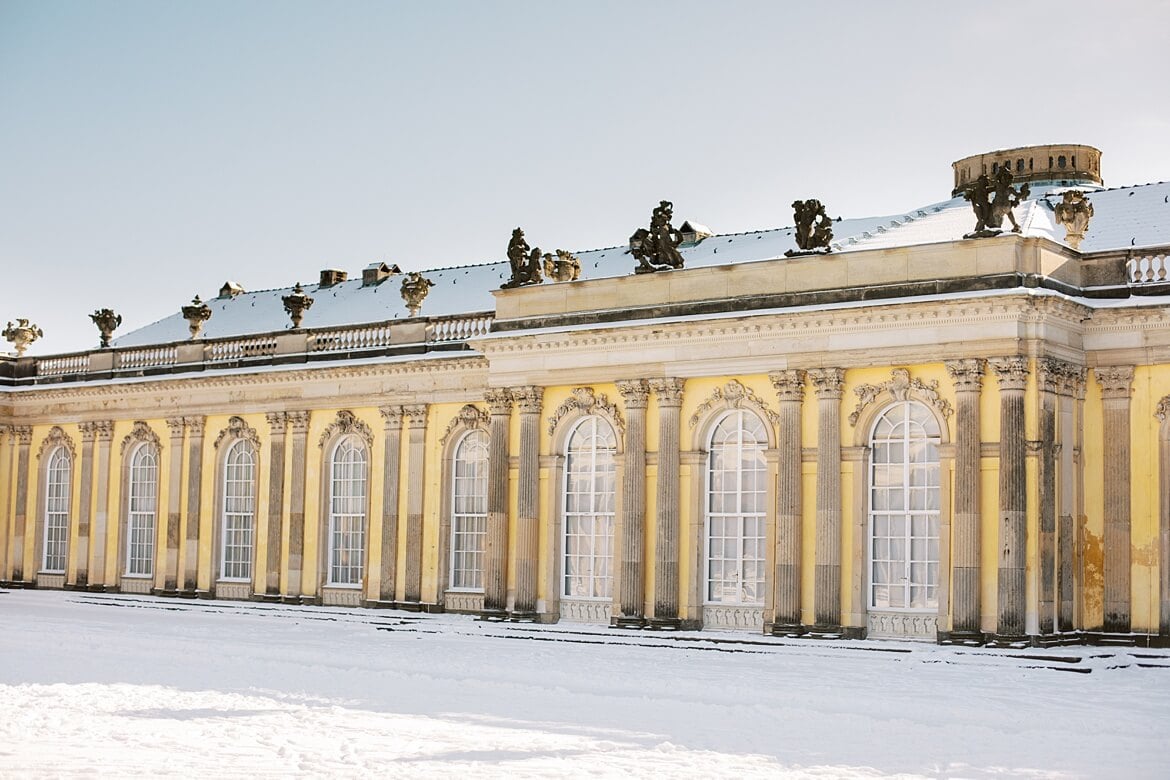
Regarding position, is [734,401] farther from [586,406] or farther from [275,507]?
[275,507]

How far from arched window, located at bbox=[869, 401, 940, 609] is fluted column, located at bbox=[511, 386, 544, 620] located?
708cm

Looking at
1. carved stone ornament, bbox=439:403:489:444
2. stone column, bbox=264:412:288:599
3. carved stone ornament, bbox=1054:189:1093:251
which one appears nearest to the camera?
carved stone ornament, bbox=1054:189:1093:251

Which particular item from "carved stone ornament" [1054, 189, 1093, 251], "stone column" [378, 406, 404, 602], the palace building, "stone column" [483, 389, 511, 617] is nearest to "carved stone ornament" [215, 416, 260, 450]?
the palace building

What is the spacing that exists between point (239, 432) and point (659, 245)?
43.5 ft

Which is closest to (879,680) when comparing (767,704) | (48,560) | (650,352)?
(767,704)

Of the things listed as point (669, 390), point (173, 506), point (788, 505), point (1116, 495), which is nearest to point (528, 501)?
point (669, 390)

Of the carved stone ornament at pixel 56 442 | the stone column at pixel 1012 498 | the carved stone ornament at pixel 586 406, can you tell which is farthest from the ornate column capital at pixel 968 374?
the carved stone ornament at pixel 56 442

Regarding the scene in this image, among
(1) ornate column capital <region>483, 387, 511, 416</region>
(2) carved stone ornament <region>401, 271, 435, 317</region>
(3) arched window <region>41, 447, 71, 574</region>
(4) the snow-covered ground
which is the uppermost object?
(2) carved stone ornament <region>401, 271, 435, 317</region>

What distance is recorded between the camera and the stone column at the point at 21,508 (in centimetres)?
4319

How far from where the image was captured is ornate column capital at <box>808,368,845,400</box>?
2786 centimetres

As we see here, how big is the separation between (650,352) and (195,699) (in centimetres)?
1331

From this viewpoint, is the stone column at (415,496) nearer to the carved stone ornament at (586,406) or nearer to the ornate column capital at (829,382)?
the carved stone ornament at (586,406)

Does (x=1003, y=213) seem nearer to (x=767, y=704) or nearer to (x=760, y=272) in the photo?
(x=760, y=272)

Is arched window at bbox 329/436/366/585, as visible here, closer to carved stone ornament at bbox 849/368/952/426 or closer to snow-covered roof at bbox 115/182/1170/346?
snow-covered roof at bbox 115/182/1170/346
